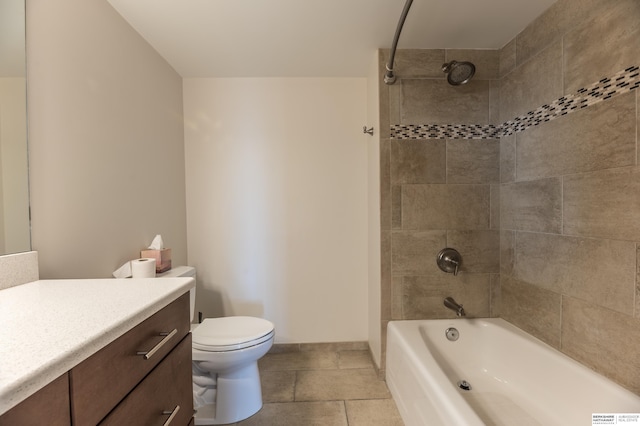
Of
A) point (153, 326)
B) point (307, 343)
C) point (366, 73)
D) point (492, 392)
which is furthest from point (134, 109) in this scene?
point (492, 392)

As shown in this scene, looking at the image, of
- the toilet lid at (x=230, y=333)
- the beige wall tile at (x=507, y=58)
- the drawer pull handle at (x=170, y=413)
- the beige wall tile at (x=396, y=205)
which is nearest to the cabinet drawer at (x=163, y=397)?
the drawer pull handle at (x=170, y=413)

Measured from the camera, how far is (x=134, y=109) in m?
1.57

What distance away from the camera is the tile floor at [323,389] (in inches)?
60.3

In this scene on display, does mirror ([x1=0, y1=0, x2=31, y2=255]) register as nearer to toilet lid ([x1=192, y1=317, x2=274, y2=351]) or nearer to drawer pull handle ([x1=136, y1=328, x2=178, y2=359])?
drawer pull handle ([x1=136, y1=328, x2=178, y2=359])

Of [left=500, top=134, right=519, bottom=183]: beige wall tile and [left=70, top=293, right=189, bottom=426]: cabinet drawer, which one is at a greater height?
[left=500, top=134, right=519, bottom=183]: beige wall tile

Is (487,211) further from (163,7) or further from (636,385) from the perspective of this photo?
(163,7)

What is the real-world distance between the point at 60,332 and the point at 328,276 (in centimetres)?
174

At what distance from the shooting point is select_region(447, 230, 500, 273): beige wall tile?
5.99ft

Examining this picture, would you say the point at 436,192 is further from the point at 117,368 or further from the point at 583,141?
the point at 117,368

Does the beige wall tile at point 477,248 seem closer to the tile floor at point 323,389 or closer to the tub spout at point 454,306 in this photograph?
the tub spout at point 454,306

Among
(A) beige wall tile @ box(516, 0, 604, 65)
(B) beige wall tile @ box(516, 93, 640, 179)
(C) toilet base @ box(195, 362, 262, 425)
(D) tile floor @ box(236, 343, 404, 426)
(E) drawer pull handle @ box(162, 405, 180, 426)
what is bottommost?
(D) tile floor @ box(236, 343, 404, 426)

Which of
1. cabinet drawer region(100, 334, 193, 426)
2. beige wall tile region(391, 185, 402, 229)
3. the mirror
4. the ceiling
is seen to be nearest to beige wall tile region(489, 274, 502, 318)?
beige wall tile region(391, 185, 402, 229)

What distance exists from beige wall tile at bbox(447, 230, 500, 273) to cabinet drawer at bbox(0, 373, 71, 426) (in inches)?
73.5

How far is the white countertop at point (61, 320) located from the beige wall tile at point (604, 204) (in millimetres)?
1681
